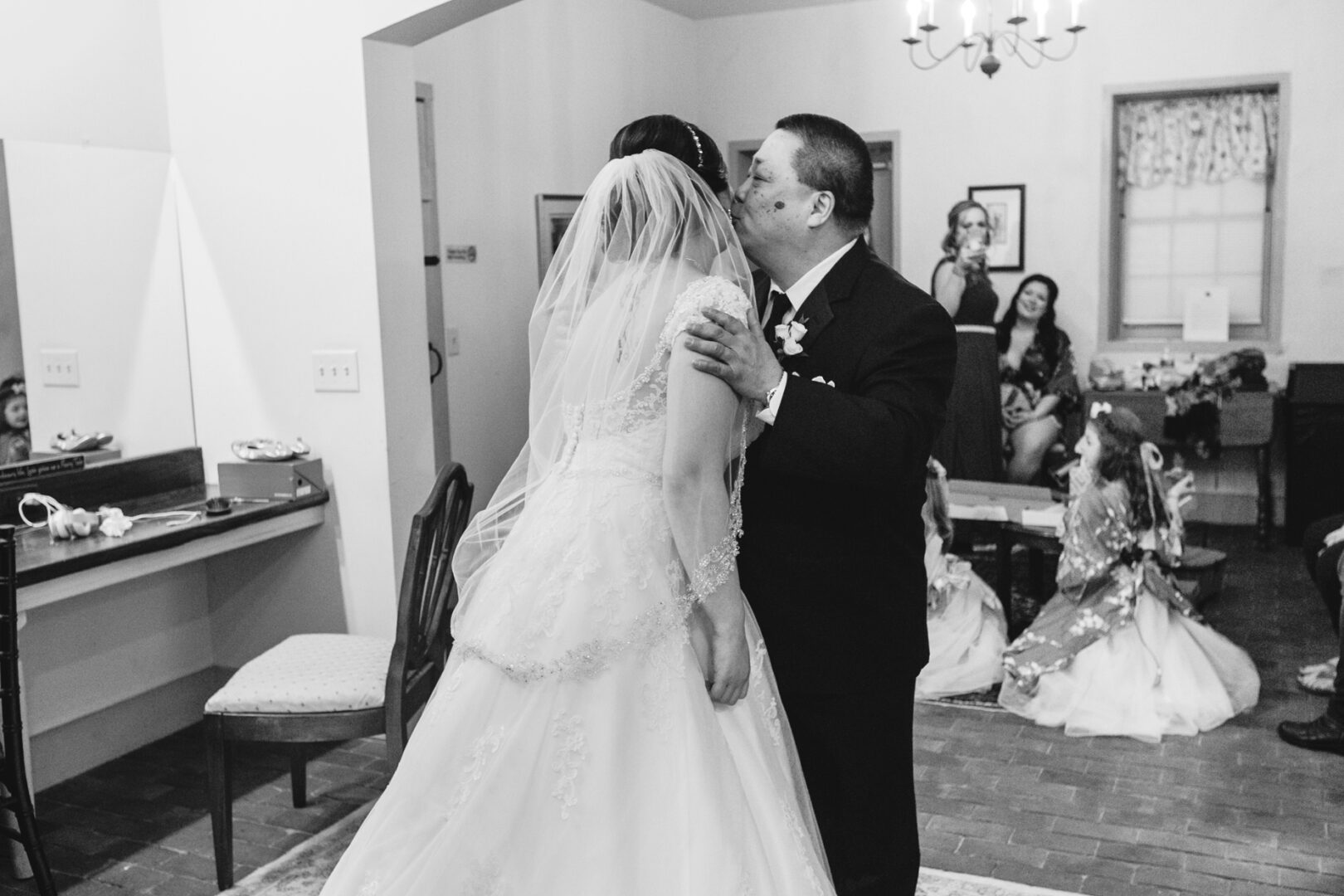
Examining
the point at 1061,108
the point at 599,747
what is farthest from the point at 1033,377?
the point at 599,747

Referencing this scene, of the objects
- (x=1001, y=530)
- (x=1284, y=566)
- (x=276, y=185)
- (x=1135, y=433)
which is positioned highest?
(x=276, y=185)

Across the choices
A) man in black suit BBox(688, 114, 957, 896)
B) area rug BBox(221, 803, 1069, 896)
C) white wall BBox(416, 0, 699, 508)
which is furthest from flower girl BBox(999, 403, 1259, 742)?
white wall BBox(416, 0, 699, 508)

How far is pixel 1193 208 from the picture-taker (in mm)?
7215

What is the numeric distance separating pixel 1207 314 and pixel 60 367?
5.99 metres

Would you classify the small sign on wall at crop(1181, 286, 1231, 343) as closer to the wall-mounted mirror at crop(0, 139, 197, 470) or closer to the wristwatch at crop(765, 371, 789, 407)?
the wall-mounted mirror at crop(0, 139, 197, 470)

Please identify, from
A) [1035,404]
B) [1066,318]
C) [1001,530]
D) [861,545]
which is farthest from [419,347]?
[1066,318]

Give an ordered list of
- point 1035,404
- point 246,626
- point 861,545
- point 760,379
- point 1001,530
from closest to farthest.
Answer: point 760,379 < point 861,545 < point 246,626 < point 1001,530 < point 1035,404

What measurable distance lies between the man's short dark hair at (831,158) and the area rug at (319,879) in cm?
169

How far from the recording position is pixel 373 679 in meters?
2.97

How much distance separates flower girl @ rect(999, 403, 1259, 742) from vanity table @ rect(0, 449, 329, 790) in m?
2.40

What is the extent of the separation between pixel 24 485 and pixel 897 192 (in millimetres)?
5487

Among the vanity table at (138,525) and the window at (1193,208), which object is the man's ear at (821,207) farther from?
the window at (1193,208)

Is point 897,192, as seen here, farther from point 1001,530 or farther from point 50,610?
point 50,610

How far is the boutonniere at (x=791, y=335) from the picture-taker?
1.96 meters
